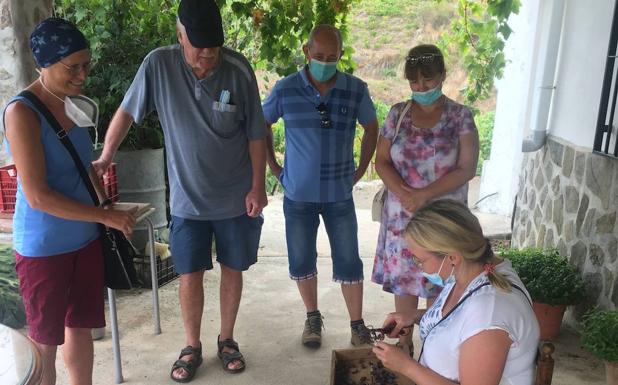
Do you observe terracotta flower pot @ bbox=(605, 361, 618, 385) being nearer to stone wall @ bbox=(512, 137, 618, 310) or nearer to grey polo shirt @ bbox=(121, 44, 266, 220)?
stone wall @ bbox=(512, 137, 618, 310)

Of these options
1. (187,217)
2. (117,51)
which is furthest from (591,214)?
(117,51)

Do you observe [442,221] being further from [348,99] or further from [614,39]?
[614,39]

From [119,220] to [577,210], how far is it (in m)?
2.57

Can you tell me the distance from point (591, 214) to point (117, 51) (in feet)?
10.6

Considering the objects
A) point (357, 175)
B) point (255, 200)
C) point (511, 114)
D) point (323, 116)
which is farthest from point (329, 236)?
point (511, 114)

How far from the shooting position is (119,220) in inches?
74.3

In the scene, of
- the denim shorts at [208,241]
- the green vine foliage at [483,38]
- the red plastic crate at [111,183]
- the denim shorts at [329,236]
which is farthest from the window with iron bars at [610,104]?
the red plastic crate at [111,183]

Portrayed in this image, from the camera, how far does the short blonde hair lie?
4.71ft

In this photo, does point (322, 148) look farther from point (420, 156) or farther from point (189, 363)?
point (189, 363)

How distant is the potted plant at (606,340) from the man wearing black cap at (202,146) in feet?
5.04

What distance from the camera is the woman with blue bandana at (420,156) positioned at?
2.34m

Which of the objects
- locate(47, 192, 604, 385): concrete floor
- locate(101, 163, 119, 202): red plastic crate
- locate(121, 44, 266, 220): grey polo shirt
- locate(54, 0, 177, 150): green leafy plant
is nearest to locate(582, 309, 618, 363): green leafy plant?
locate(47, 192, 604, 385): concrete floor

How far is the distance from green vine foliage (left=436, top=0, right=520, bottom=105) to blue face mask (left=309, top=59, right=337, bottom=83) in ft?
5.16

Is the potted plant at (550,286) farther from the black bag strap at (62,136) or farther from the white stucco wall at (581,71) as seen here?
the black bag strap at (62,136)
